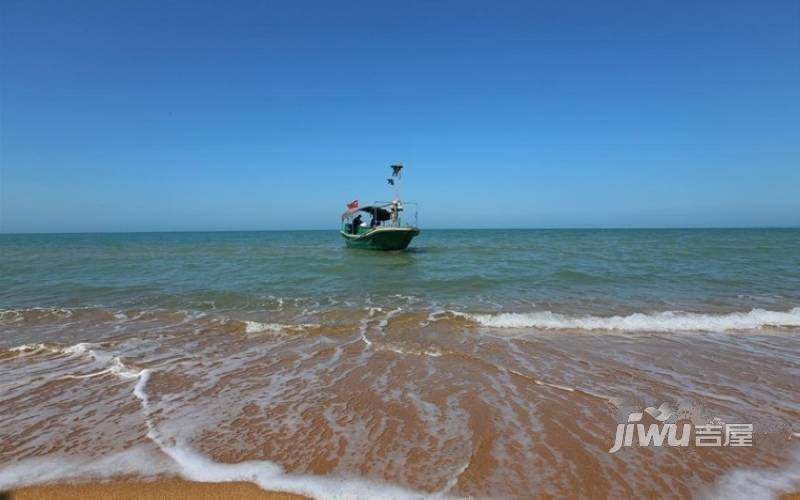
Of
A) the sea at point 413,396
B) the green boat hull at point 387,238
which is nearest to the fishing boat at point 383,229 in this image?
the green boat hull at point 387,238

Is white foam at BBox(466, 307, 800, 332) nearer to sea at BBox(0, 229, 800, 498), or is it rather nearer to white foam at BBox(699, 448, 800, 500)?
sea at BBox(0, 229, 800, 498)

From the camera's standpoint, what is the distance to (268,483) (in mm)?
3145

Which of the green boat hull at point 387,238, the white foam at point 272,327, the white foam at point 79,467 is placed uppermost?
the green boat hull at point 387,238

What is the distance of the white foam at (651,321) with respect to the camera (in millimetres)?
8594

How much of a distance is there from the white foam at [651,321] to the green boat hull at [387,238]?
19.0 metres

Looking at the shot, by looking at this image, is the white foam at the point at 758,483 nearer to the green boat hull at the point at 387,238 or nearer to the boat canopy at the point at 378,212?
the green boat hull at the point at 387,238

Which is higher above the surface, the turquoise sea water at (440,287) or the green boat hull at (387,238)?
the green boat hull at (387,238)

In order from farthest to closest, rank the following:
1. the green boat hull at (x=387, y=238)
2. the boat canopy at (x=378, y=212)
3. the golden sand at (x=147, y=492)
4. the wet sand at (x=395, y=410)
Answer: the boat canopy at (x=378, y=212)
the green boat hull at (x=387, y=238)
the wet sand at (x=395, y=410)
the golden sand at (x=147, y=492)

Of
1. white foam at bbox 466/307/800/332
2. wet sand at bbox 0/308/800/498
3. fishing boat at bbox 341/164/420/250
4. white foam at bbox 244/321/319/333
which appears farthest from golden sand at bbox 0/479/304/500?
fishing boat at bbox 341/164/420/250

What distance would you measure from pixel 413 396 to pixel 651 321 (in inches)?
277

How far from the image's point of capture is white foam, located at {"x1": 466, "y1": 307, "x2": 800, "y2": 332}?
859cm

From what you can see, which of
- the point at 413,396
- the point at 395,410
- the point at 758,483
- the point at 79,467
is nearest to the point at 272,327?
the point at 413,396

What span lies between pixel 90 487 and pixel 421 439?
292cm

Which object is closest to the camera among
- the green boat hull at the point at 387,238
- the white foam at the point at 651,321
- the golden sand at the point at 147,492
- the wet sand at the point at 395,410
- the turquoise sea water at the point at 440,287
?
the golden sand at the point at 147,492
